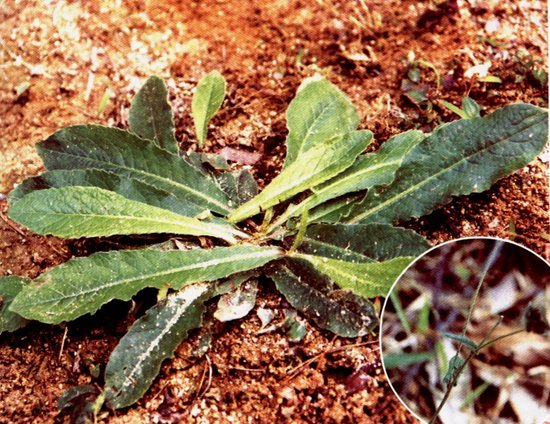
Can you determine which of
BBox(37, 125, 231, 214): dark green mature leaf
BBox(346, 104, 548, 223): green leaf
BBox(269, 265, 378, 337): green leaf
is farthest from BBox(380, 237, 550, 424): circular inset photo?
BBox(37, 125, 231, 214): dark green mature leaf

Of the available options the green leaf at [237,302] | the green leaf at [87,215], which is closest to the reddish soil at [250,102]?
the green leaf at [237,302]

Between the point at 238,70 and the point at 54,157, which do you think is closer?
the point at 54,157

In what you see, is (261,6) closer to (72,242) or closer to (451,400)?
(72,242)

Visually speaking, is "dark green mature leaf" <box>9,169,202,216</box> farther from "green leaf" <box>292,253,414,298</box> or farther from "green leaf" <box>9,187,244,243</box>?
"green leaf" <box>292,253,414,298</box>

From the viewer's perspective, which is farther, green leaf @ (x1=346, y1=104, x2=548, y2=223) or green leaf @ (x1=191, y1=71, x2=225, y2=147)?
green leaf @ (x1=191, y1=71, x2=225, y2=147)

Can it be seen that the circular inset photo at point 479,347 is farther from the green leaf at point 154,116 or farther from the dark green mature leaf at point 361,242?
the green leaf at point 154,116

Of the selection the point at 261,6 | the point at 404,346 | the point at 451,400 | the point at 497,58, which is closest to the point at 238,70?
the point at 261,6

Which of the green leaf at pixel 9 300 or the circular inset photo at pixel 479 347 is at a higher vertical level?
the green leaf at pixel 9 300
